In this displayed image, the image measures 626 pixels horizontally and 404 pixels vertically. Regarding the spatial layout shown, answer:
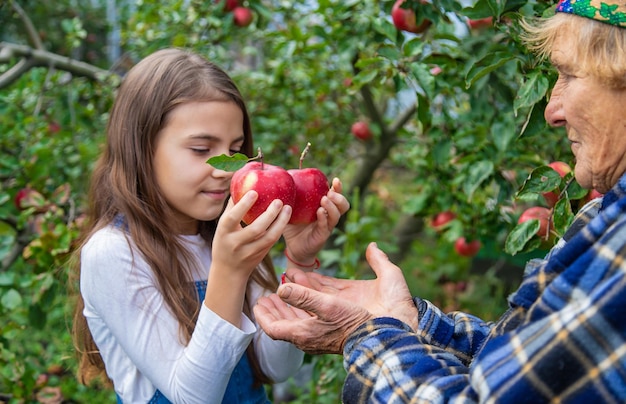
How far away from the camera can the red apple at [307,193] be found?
1203mm

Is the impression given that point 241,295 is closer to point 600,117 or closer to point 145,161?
point 145,161

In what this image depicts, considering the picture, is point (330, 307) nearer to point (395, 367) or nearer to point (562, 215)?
point (395, 367)

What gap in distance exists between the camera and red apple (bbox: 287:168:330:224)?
120cm

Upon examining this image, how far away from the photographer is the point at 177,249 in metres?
1.34

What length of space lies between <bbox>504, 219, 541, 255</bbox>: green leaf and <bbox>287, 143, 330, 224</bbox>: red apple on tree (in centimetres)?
43

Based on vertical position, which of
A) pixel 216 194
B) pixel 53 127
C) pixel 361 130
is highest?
pixel 216 194

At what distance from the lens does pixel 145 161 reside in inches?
52.4

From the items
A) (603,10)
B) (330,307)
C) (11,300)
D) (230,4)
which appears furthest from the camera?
(230,4)

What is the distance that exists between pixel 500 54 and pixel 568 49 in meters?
0.50

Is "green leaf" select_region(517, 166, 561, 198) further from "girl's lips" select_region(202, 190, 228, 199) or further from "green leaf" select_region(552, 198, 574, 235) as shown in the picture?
"girl's lips" select_region(202, 190, 228, 199)

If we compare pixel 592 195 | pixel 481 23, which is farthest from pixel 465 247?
pixel 592 195

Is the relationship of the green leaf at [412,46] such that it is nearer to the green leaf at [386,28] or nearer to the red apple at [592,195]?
the green leaf at [386,28]

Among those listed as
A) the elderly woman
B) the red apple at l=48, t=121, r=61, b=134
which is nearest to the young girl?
the elderly woman

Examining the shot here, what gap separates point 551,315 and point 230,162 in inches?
24.4
